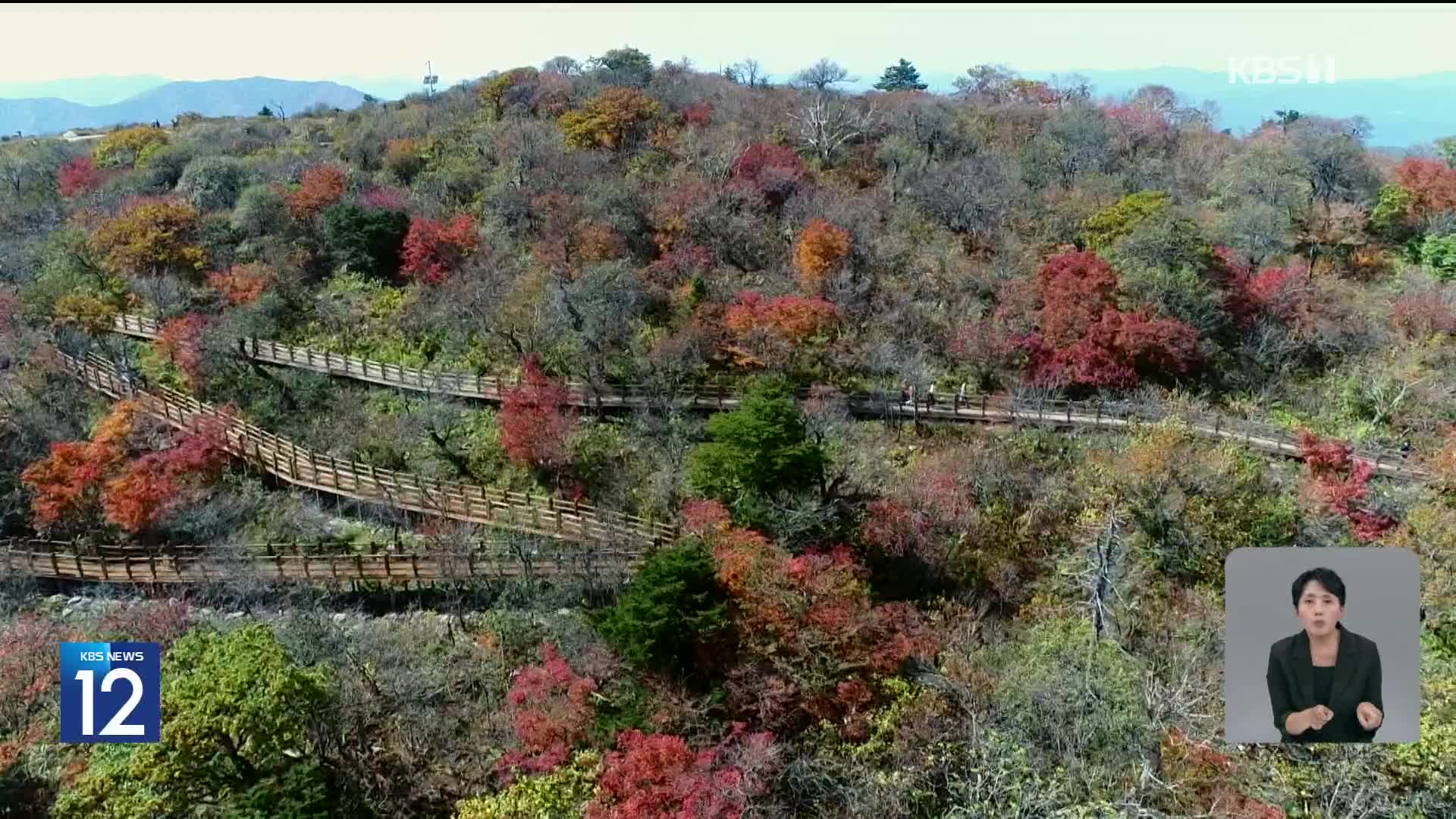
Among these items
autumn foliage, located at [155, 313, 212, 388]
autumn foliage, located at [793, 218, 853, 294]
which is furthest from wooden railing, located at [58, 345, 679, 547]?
autumn foliage, located at [793, 218, 853, 294]

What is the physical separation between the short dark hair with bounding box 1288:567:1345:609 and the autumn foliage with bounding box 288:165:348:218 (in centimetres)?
4116

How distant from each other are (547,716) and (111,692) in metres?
8.90

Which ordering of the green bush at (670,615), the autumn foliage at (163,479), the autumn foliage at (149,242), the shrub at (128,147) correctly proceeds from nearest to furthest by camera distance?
the green bush at (670,615) → the autumn foliage at (163,479) → the autumn foliage at (149,242) → the shrub at (128,147)

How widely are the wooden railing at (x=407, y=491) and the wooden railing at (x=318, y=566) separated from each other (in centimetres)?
104

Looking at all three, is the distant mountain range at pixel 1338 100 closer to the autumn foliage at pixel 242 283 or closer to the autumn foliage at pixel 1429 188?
the autumn foliage at pixel 1429 188

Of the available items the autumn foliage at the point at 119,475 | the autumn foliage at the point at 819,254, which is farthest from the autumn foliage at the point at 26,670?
the autumn foliage at the point at 819,254

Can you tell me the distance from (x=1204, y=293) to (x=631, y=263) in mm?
22361

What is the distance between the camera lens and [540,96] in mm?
52438

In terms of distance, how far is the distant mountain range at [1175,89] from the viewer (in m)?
79.5

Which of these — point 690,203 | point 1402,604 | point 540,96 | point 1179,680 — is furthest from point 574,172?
point 1402,604

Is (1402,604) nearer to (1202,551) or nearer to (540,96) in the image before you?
(1202,551)

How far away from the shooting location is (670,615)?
1830 cm

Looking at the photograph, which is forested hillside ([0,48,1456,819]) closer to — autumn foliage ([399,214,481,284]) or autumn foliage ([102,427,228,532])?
autumn foliage ([102,427,228,532])

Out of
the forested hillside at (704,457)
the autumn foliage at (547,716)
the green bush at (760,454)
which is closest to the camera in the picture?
the forested hillside at (704,457)
